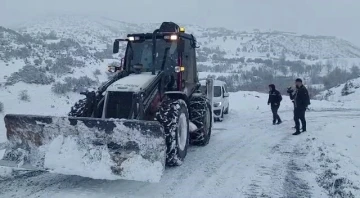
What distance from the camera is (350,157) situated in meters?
8.30

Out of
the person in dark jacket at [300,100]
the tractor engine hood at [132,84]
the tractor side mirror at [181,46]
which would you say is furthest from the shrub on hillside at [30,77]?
the person in dark jacket at [300,100]

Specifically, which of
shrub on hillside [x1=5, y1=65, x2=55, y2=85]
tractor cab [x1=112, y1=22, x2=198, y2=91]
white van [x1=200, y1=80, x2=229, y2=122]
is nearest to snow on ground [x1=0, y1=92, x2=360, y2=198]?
tractor cab [x1=112, y1=22, x2=198, y2=91]

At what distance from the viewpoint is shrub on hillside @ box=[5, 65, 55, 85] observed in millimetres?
18547

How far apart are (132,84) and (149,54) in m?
1.63

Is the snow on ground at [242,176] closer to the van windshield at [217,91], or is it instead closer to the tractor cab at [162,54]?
the tractor cab at [162,54]

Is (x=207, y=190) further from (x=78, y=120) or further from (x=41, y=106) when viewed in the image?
(x=41, y=106)

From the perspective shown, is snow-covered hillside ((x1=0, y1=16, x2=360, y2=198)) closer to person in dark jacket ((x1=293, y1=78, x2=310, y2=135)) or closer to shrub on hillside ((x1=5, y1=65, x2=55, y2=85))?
shrub on hillside ((x1=5, y1=65, x2=55, y2=85))

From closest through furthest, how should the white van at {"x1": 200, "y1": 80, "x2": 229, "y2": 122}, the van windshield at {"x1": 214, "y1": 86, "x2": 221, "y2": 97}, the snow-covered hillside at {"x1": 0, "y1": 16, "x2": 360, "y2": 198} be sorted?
the snow-covered hillside at {"x1": 0, "y1": 16, "x2": 360, "y2": 198} → the white van at {"x1": 200, "y1": 80, "x2": 229, "y2": 122} → the van windshield at {"x1": 214, "y1": 86, "x2": 221, "y2": 97}

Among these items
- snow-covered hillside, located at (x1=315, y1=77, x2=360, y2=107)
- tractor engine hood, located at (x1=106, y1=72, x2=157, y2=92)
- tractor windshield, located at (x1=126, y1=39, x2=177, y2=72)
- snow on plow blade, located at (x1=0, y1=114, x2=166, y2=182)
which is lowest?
snow-covered hillside, located at (x1=315, y1=77, x2=360, y2=107)

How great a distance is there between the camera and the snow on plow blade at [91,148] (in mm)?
5883

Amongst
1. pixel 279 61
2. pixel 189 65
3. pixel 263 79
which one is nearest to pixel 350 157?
pixel 189 65

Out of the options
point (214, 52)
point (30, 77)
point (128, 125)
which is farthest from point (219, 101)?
point (214, 52)

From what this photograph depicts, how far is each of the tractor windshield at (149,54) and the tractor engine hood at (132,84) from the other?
0.76 m

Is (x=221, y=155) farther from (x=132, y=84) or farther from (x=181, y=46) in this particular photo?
(x=132, y=84)
